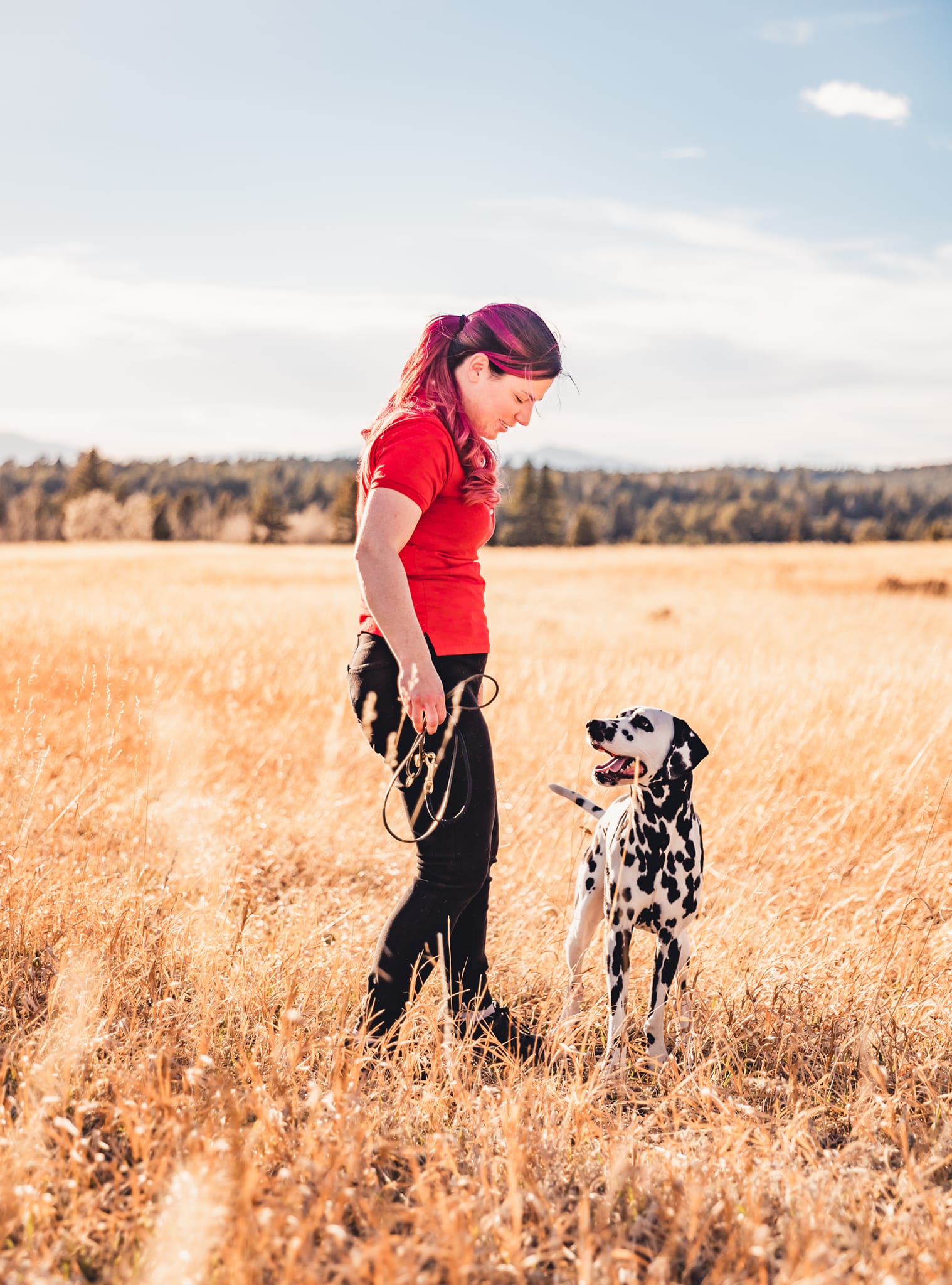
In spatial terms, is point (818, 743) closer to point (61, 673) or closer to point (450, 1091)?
point (450, 1091)

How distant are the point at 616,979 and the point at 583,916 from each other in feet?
0.76

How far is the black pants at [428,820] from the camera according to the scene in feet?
8.29

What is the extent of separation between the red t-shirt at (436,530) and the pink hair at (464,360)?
0.14 feet

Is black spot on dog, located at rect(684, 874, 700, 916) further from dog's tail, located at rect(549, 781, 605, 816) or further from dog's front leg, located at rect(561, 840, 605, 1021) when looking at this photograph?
dog's tail, located at rect(549, 781, 605, 816)

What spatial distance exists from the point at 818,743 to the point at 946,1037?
3139 millimetres

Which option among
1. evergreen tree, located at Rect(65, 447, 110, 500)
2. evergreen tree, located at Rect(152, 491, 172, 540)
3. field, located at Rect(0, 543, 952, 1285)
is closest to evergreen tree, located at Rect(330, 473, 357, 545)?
evergreen tree, located at Rect(152, 491, 172, 540)

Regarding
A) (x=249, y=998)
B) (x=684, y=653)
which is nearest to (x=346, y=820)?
(x=249, y=998)

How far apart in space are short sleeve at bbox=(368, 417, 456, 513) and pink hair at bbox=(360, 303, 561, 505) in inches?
2.2

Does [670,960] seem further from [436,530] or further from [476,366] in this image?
[476,366]

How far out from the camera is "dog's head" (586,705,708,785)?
2.62 meters

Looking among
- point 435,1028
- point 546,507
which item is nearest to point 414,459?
point 435,1028

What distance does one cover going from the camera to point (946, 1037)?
297 centimetres

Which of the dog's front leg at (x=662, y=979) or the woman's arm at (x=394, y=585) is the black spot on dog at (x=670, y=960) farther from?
the woman's arm at (x=394, y=585)

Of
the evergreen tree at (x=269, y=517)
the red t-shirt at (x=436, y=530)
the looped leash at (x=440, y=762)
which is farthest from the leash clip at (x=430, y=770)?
the evergreen tree at (x=269, y=517)
